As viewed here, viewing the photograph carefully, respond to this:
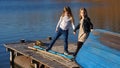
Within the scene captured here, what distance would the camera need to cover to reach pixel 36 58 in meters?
14.3

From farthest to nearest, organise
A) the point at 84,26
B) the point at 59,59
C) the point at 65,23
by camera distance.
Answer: the point at 65,23 → the point at 59,59 → the point at 84,26

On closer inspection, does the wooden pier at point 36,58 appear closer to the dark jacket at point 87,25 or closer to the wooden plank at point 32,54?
the wooden plank at point 32,54

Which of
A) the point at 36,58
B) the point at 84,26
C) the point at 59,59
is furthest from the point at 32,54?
the point at 84,26

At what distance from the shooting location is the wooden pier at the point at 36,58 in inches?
519

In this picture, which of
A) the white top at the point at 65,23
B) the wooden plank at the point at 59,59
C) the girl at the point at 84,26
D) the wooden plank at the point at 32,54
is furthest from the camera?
the white top at the point at 65,23

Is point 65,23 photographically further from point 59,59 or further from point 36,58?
point 36,58

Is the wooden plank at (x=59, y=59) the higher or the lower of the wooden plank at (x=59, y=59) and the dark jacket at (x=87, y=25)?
the lower

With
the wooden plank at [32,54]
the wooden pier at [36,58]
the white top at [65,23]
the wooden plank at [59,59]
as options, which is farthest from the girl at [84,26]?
the wooden plank at [32,54]

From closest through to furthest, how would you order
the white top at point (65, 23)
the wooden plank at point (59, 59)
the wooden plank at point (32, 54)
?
the wooden plank at point (59, 59) < the wooden plank at point (32, 54) < the white top at point (65, 23)

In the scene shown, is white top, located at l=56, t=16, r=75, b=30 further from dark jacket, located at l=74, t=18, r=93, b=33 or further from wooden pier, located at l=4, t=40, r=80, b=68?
wooden pier, located at l=4, t=40, r=80, b=68

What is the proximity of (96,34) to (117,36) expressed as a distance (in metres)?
1.14

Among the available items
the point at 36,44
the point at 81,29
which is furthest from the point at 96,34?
the point at 36,44

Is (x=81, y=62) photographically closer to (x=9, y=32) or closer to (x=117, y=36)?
(x=117, y=36)

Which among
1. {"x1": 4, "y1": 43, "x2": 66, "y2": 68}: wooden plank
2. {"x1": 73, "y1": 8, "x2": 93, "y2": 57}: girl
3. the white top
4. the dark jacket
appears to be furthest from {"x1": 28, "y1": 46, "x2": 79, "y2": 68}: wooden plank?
the dark jacket
